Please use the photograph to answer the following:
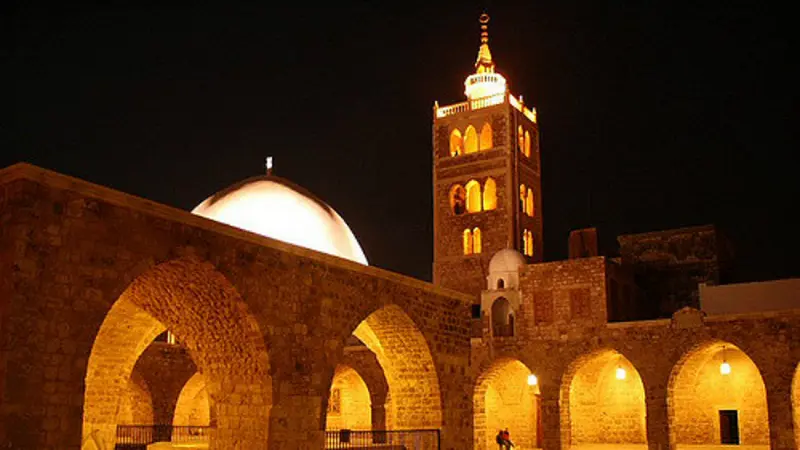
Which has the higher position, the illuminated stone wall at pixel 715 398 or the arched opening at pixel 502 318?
the arched opening at pixel 502 318

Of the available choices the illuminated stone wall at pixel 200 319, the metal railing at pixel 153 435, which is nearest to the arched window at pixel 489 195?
the metal railing at pixel 153 435

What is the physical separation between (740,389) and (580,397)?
4.14 m

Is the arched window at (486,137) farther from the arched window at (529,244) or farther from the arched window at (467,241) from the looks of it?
the arched window at (529,244)

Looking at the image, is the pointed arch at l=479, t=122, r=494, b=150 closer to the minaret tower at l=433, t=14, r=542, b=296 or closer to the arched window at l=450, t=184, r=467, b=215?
the minaret tower at l=433, t=14, r=542, b=296

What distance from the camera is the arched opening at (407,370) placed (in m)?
13.6

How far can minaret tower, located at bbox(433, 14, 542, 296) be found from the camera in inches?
1161

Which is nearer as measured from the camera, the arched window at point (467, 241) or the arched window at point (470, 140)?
the arched window at point (467, 241)

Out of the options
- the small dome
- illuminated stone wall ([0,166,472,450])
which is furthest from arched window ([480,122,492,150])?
illuminated stone wall ([0,166,472,450])

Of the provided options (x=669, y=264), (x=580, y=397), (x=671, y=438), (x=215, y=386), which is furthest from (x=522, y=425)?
(x=215, y=386)

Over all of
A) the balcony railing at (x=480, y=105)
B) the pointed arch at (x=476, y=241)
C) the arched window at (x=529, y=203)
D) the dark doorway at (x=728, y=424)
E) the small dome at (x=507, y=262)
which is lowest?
the dark doorway at (x=728, y=424)

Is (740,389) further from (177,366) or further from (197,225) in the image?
(197,225)

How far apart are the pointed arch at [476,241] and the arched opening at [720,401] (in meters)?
9.98

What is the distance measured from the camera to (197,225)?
9.58m

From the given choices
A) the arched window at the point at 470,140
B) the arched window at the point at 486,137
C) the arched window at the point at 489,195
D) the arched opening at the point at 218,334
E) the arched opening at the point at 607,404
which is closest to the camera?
the arched opening at the point at 218,334
